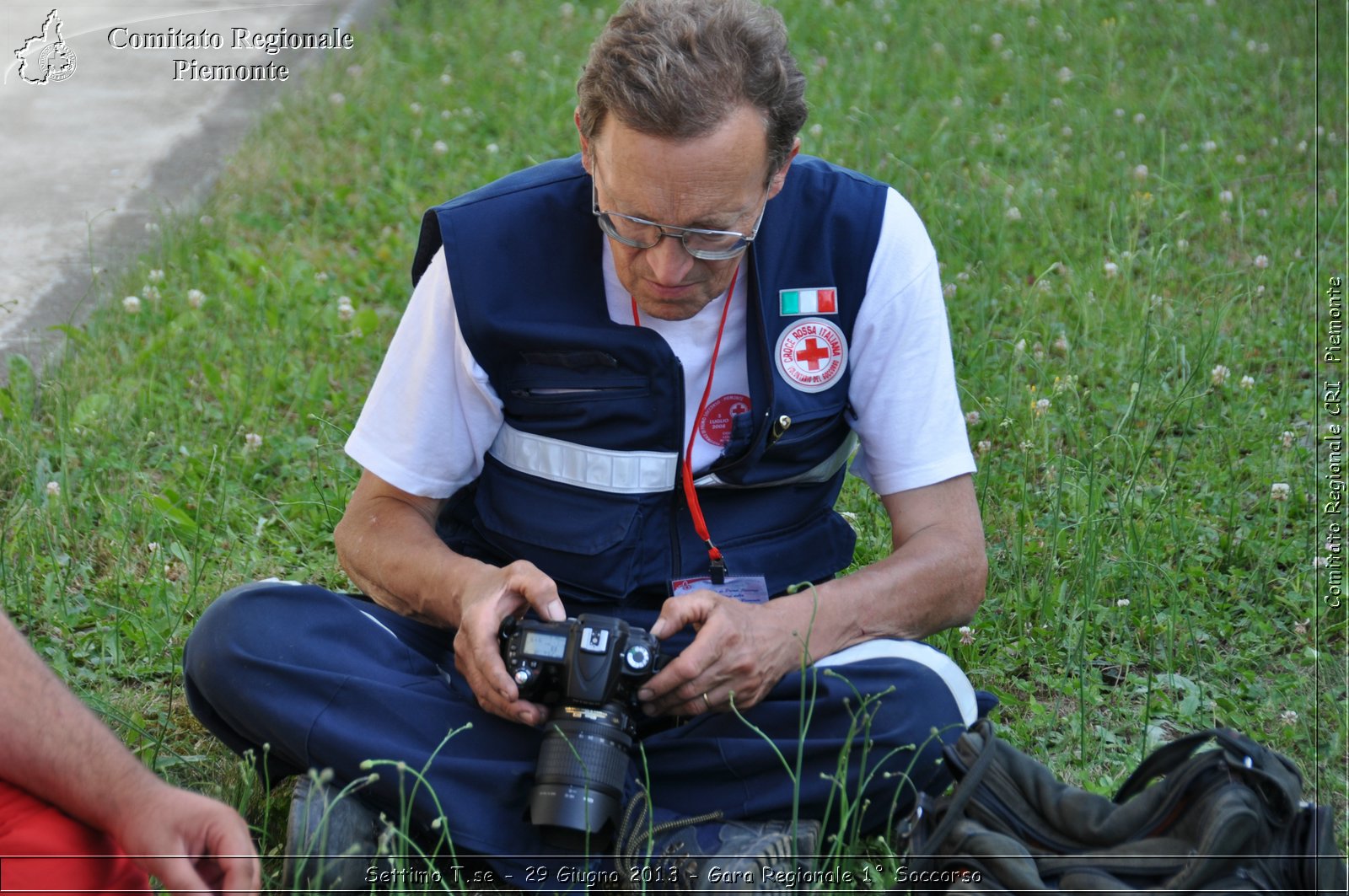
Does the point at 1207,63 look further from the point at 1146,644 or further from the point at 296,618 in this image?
the point at 296,618

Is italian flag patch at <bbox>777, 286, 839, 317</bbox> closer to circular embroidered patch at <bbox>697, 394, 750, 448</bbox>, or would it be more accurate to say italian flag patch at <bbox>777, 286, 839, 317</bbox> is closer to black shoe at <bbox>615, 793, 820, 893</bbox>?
circular embroidered patch at <bbox>697, 394, 750, 448</bbox>

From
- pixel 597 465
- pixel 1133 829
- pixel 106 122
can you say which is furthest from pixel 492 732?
pixel 106 122

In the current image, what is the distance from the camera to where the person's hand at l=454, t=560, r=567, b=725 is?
2322mm

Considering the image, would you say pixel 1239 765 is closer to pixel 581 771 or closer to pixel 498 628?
pixel 581 771

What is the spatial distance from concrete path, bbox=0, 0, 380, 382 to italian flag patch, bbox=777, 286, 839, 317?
9.14ft

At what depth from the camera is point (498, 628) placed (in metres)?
2.37

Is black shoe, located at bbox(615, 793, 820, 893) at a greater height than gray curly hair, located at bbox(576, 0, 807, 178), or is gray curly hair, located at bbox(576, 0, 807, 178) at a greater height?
gray curly hair, located at bbox(576, 0, 807, 178)

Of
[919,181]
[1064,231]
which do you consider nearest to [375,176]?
[919,181]

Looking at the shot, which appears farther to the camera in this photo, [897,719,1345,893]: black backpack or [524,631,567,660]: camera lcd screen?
[524,631,567,660]: camera lcd screen

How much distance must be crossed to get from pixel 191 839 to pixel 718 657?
A: 0.87 m

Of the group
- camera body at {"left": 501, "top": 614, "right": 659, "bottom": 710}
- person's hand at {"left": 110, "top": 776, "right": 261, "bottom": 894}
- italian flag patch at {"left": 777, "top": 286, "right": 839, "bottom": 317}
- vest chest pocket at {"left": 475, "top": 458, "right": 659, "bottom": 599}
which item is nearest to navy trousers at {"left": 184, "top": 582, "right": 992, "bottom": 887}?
camera body at {"left": 501, "top": 614, "right": 659, "bottom": 710}

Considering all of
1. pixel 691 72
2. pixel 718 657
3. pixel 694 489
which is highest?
pixel 691 72

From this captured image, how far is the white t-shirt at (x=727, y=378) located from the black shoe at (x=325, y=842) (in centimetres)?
62

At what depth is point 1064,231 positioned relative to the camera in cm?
505
